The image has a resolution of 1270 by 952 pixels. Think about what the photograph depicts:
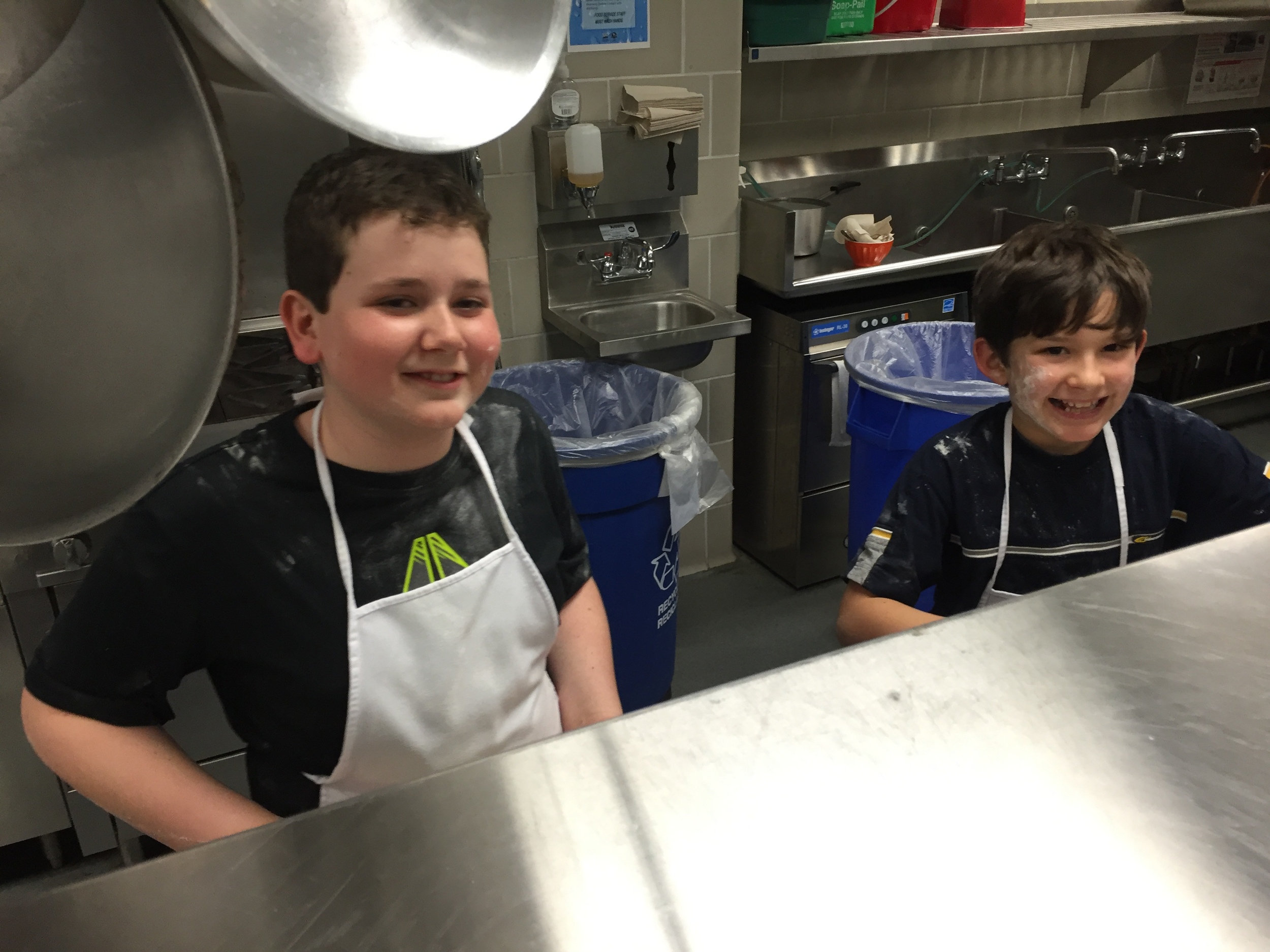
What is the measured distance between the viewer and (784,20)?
2.36 meters

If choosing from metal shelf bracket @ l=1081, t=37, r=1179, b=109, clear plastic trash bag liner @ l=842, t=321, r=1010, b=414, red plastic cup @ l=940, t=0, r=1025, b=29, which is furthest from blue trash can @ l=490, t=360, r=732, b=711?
metal shelf bracket @ l=1081, t=37, r=1179, b=109

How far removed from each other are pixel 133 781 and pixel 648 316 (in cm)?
174

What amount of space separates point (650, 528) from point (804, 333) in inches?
30.8

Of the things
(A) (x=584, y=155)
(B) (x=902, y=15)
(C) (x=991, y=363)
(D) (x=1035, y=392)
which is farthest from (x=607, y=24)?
(D) (x=1035, y=392)

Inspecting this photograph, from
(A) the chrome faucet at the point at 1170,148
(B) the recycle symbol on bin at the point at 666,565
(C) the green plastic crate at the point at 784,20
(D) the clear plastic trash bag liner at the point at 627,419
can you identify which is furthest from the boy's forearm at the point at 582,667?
(A) the chrome faucet at the point at 1170,148

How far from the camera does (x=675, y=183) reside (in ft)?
7.39

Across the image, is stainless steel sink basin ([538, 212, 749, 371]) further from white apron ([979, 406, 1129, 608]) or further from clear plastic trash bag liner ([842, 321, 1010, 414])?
white apron ([979, 406, 1129, 608])

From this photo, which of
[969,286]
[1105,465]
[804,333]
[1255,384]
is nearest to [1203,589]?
[1105,465]

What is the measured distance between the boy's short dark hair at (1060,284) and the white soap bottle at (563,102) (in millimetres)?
1169

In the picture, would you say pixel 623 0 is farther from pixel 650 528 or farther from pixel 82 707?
pixel 82 707

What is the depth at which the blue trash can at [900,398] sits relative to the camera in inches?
72.1

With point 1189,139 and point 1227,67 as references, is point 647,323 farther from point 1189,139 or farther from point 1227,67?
point 1227,67

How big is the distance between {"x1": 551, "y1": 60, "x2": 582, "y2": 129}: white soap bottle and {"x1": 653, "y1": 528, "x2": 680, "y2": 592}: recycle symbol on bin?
0.94 meters

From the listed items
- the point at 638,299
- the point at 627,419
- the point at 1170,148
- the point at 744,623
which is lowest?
the point at 744,623
